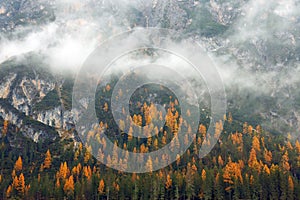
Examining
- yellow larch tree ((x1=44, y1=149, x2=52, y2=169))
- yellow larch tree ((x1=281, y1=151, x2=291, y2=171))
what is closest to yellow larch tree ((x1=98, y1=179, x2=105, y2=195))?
yellow larch tree ((x1=44, y1=149, x2=52, y2=169))

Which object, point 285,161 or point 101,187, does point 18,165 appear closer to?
point 101,187

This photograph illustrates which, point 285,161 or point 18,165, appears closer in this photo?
point 285,161

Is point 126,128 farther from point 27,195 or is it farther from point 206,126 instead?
point 27,195

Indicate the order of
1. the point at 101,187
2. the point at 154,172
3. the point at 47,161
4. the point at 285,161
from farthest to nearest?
the point at 47,161
the point at 285,161
the point at 154,172
the point at 101,187

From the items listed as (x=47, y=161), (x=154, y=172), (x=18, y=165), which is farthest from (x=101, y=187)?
(x=18, y=165)

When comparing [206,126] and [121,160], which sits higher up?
[206,126]

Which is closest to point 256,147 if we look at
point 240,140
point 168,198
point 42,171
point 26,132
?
point 240,140

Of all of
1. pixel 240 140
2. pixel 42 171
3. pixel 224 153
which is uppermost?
pixel 240 140

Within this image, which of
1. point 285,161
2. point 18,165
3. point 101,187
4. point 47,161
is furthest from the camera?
point 47,161

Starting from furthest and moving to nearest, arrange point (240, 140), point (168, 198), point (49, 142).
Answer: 1. point (49, 142)
2. point (240, 140)
3. point (168, 198)

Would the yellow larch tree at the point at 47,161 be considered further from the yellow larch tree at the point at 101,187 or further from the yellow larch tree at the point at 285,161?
the yellow larch tree at the point at 285,161

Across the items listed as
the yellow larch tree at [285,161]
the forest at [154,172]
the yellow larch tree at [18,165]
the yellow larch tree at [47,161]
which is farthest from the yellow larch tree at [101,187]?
the yellow larch tree at [285,161]
